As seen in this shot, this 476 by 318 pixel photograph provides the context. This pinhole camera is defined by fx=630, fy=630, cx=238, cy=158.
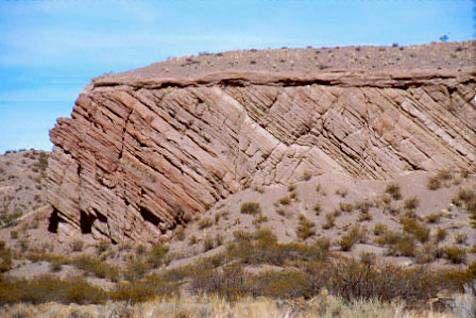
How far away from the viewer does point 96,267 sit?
65.5ft

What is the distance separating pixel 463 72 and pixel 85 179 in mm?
14881

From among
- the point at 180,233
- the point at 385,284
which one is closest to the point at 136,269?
the point at 180,233

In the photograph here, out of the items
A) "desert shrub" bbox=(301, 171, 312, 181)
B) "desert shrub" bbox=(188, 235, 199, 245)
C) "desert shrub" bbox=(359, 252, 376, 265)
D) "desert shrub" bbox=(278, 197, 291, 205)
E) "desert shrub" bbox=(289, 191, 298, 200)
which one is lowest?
"desert shrub" bbox=(359, 252, 376, 265)

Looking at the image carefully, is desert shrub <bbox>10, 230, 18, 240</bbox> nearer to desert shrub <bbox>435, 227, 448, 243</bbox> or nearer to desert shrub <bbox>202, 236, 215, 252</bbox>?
desert shrub <bbox>202, 236, 215, 252</bbox>

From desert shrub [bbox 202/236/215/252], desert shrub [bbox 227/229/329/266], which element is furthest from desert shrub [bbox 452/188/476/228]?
desert shrub [bbox 202/236/215/252]

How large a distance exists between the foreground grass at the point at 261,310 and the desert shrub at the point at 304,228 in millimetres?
8104

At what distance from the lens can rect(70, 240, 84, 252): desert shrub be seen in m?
23.5

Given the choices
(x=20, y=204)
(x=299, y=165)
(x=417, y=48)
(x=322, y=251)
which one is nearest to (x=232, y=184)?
(x=299, y=165)

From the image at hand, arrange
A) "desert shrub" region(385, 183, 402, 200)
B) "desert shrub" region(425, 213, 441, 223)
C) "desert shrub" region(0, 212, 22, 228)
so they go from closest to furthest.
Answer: "desert shrub" region(425, 213, 441, 223) < "desert shrub" region(385, 183, 402, 200) < "desert shrub" region(0, 212, 22, 228)

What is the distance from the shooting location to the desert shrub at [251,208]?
2211 cm

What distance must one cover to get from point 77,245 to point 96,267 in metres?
3.99

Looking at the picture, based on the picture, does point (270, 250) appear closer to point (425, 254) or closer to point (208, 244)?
point (208, 244)

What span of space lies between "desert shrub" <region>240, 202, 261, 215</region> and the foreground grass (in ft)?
31.2

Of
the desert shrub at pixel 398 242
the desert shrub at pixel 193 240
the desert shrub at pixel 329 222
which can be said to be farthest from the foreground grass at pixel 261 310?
the desert shrub at pixel 193 240
